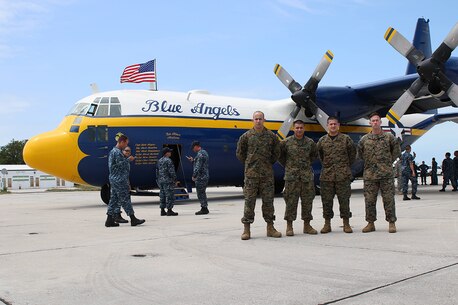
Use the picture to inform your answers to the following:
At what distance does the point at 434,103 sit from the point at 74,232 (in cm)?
1467

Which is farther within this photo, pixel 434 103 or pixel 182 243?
pixel 434 103

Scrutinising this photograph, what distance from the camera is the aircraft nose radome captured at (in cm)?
1358

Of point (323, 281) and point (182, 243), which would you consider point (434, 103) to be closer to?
point (182, 243)

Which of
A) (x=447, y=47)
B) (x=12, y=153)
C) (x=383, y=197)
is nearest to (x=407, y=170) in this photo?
(x=447, y=47)

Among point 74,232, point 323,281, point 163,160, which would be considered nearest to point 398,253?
point 323,281

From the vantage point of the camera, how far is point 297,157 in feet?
23.5

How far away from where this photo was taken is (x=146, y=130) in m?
14.5

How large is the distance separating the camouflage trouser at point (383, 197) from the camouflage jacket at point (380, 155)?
97mm

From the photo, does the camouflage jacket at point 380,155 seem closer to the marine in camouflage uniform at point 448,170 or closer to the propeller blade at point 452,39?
the propeller blade at point 452,39

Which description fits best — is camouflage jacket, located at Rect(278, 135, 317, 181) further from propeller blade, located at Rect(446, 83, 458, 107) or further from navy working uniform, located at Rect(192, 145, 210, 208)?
propeller blade, located at Rect(446, 83, 458, 107)

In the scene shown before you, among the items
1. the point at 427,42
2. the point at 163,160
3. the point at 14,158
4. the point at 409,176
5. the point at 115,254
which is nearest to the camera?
the point at 115,254

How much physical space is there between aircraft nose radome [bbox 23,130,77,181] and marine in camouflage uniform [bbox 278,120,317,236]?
858 cm

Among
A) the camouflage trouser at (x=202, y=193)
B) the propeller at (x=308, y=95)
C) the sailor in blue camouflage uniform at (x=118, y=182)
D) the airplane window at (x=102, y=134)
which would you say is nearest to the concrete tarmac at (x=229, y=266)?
the sailor in blue camouflage uniform at (x=118, y=182)

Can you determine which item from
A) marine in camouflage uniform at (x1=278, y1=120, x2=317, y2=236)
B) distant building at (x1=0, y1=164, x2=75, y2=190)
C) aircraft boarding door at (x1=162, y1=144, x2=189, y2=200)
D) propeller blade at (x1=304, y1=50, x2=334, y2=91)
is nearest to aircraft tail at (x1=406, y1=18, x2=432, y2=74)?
propeller blade at (x1=304, y1=50, x2=334, y2=91)
